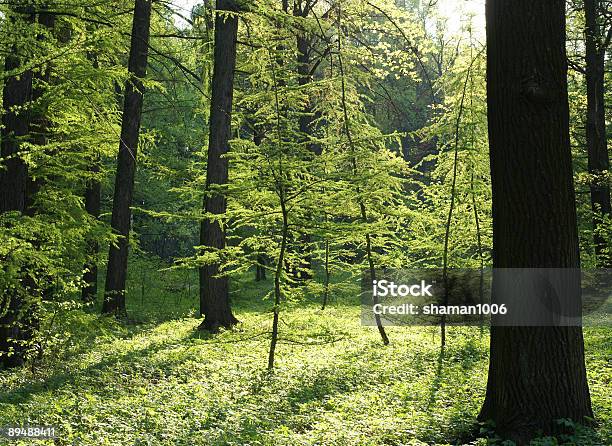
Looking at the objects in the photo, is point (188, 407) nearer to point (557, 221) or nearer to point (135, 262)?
point (557, 221)

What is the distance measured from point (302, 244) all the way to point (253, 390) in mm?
3914

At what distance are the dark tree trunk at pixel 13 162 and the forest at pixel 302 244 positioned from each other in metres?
0.04

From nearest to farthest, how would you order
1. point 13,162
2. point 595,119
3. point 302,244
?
point 13,162 < point 302,244 < point 595,119

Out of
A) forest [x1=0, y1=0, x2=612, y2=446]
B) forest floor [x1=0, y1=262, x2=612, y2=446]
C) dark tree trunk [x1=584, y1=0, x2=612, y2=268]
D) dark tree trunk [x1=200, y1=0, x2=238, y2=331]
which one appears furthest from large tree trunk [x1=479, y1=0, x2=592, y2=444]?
dark tree trunk [x1=584, y1=0, x2=612, y2=268]

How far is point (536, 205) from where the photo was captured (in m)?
5.44

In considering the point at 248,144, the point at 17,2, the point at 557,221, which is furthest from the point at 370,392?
the point at 17,2

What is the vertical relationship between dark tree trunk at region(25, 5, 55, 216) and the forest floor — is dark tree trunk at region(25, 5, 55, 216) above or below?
above

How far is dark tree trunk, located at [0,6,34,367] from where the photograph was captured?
8641mm

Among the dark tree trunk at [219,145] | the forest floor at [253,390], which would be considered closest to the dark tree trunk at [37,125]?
the forest floor at [253,390]

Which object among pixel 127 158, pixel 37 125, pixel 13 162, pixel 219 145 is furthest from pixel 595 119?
pixel 13 162

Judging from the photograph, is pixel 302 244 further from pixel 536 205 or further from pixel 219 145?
pixel 536 205

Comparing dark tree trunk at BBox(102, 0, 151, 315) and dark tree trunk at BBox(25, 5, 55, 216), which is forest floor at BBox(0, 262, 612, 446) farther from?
dark tree trunk at BBox(102, 0, 151, 315)

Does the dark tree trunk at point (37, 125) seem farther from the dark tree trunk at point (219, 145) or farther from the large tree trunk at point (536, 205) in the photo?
the large tree trunk at point (536, 205)

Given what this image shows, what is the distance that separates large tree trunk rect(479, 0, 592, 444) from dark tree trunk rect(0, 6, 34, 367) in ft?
21.5
